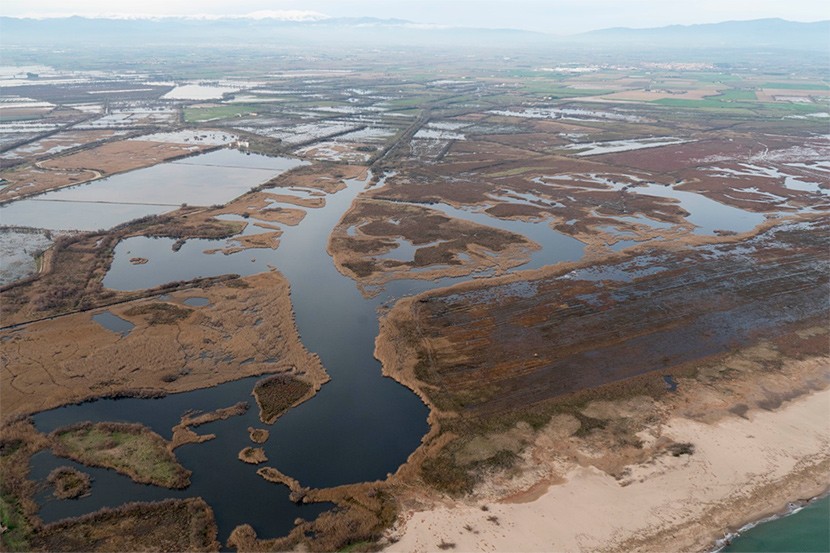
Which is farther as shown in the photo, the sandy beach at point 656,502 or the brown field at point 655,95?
the brown field at point 655,95

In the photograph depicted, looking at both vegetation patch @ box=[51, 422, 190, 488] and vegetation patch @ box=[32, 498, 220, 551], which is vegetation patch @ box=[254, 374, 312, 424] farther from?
vegetation patch @ box=[32, 498, 220, 551]

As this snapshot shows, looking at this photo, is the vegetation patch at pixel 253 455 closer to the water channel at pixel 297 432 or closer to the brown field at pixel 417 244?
the water channel at pixel 297 432

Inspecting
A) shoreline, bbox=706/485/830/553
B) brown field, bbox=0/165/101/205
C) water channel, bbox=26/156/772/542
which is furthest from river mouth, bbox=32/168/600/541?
brown field, bbox=0/165/101/205

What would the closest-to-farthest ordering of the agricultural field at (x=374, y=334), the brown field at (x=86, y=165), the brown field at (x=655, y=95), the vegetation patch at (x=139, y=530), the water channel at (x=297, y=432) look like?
the vegetation patch at (x=139, y=530) → the water channel at (x=297, y=432) → the agricultural field at (x=374, y=334) → the brown field at (x=86, y=165) → the brown field at (x=655, y=95)

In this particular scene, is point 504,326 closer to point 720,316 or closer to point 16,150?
point 720,316

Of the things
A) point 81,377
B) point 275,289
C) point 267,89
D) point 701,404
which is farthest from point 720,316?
point 267,89

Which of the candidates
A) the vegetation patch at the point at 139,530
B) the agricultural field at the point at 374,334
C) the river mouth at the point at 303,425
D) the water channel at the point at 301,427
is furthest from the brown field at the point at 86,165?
the vegetation patch at the point at 139,530
